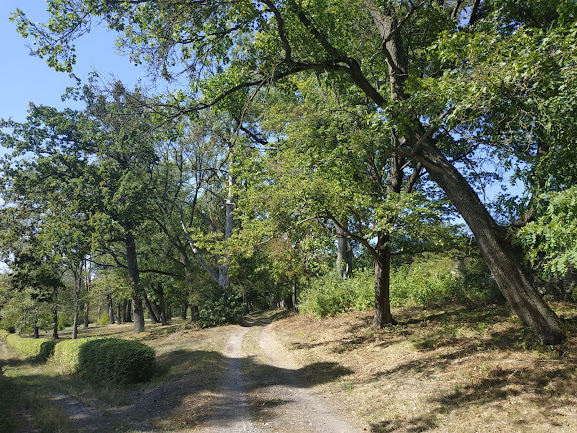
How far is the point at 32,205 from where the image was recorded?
22.6 meters

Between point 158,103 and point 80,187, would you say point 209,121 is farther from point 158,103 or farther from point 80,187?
point 158,103

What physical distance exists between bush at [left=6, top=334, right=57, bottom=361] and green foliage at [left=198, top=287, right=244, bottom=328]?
765 cm

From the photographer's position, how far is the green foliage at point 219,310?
68.5 feet

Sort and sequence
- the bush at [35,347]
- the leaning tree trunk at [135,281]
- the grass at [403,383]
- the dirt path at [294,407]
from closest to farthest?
the grass at [403,383]
the dirt path at [294,407]
the bush at [35,347]
the leaning tree trunk at [135,281]

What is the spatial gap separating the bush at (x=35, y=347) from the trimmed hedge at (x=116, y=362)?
7.85 m

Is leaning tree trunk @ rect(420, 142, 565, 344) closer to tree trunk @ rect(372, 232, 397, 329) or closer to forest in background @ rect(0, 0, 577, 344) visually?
forest in background @ rect(0, 0, 577, 344)

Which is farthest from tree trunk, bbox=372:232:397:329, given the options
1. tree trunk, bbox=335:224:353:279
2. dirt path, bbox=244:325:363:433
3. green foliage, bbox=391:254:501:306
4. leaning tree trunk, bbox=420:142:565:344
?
tree trunk, bbox=335:224:353:279

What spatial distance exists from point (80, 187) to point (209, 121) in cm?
939

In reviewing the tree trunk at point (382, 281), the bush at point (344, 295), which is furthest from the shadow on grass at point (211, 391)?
the bush at point (344, 295)

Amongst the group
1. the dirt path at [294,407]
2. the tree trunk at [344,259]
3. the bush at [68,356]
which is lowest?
the dirt path at [294,407]

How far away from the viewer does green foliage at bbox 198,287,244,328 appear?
68.5 feet

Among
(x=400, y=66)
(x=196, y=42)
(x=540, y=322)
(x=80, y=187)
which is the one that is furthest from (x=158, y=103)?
(x=80, y=187)

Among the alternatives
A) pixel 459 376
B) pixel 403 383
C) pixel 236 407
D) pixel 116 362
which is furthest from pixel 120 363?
pixel 459 376

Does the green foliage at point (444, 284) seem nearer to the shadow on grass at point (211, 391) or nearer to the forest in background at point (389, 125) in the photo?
the forest in background at point (389, 125)
